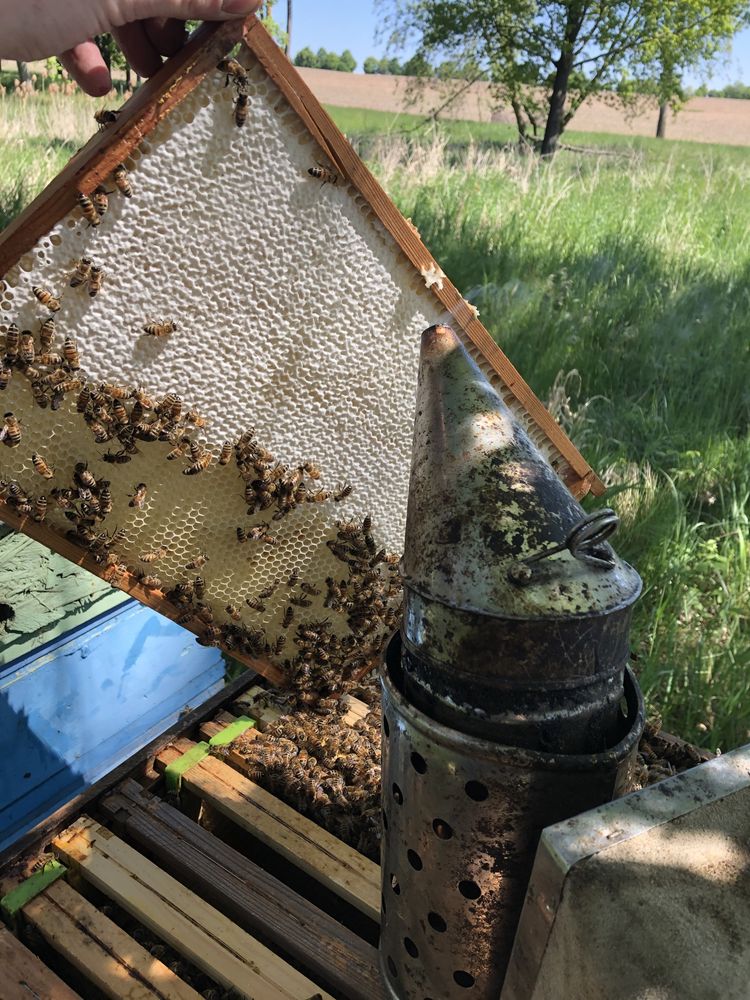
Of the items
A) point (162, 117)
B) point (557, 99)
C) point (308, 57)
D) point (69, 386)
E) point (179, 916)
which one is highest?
point (308, 57)

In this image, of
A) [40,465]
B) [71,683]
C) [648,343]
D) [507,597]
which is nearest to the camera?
[507,597]

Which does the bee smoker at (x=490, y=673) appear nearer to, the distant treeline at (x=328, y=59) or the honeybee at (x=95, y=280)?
the honeybee at (x=95, y=280)

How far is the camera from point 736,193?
920 centimetres

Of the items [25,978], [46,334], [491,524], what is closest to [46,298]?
[46,334]

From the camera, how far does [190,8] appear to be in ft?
4.39

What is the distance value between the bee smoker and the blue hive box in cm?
153

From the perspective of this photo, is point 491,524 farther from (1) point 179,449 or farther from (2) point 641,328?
(2) point 641,328

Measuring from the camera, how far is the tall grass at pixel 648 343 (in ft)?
10.1

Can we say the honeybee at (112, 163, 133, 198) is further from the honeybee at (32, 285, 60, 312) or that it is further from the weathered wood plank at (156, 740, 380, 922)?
the weathered wood plank at (156, 740, 380, 922)

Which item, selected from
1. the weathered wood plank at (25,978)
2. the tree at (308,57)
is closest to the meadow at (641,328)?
the weathered wood plank at (25,978)

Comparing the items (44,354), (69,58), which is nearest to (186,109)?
(44,354)

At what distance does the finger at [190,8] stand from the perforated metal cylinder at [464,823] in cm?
111

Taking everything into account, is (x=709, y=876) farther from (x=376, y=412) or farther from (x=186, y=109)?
(x=186, y=109)

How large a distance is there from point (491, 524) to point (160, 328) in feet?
2.92
